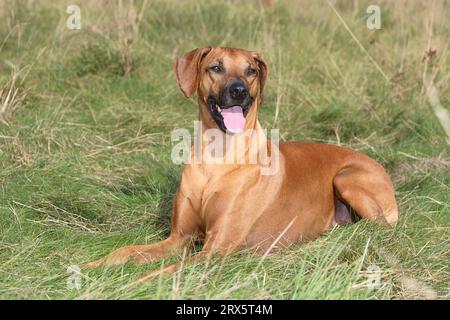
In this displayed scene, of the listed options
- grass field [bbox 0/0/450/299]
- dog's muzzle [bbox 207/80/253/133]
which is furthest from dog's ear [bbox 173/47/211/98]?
grass field [bbox 0/0/450/299]

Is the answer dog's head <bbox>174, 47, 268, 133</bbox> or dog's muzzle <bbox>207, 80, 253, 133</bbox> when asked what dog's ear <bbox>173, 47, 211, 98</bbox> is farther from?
dog's muzzle <bbox>207, 80, 253, 133</bbox>

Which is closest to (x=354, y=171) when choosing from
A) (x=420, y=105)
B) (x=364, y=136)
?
(x=364, y=136)

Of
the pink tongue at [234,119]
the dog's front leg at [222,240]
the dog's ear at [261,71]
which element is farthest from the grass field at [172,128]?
the dog's ear at [261,71]

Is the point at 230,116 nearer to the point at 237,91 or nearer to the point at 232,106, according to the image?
the point at 232,106

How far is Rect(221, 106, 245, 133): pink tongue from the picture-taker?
455cm

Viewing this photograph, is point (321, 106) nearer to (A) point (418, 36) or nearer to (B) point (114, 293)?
(A) point (418, 36)

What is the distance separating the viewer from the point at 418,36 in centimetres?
853

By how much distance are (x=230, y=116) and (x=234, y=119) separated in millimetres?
30

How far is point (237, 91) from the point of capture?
4504 mm

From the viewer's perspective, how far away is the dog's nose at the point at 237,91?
14.8 feet

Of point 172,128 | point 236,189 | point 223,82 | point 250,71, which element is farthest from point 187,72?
point 172,128

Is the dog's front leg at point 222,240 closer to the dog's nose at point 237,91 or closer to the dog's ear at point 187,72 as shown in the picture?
the dog's nose at point 237,91

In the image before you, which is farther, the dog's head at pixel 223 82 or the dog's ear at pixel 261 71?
the dog's ear at pixel 261 71

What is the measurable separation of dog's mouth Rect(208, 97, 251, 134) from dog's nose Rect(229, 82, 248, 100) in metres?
0.07
